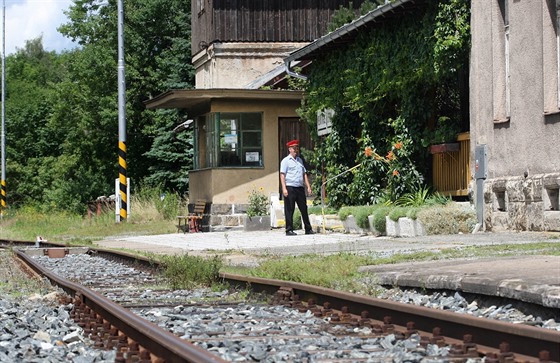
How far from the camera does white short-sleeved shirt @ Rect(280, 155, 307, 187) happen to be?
74.1ft

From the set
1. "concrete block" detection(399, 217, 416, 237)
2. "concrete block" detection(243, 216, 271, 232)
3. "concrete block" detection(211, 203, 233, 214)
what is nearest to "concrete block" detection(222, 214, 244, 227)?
"concrete block" detection(211, 203, 233, 214)

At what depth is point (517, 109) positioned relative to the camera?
18062 millimetres

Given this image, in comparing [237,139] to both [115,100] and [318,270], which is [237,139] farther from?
[115,100]

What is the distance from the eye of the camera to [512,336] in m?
6.09

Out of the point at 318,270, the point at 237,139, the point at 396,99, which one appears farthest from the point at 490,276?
the point at 237,139

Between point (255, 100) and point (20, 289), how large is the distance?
1970 centimetres

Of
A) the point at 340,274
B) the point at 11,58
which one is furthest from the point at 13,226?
the point at 11,58

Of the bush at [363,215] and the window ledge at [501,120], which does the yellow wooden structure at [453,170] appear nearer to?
the bush at [363,215]

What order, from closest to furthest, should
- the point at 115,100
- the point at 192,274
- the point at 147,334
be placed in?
the point at 147,334
the point at 192,274
the point at 115,100

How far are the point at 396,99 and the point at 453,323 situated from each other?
56.9ft

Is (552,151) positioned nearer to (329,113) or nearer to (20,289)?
(20,289)

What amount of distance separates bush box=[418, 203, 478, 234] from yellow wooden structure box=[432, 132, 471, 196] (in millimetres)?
1696

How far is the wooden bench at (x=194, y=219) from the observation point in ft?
101

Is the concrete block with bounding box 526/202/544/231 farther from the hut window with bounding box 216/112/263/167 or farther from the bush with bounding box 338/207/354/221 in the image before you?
the hut window with bounding box 216/112/263/167
